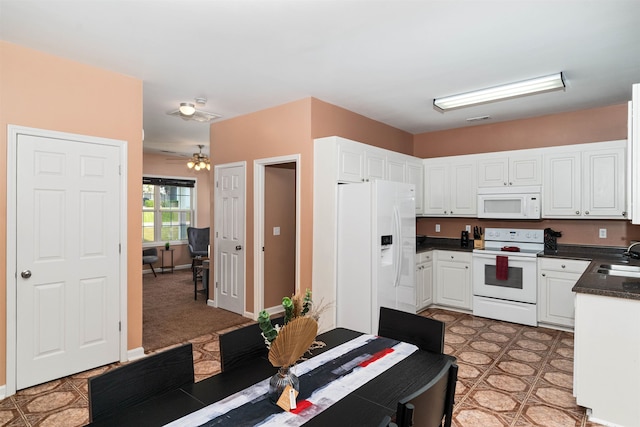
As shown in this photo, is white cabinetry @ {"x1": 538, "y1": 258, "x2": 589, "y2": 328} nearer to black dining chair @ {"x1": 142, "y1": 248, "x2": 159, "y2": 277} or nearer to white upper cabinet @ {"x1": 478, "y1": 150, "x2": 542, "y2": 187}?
white upper cabinet @ {"x1": 478, "y1": 150, "x2": 542, "y2": 187}

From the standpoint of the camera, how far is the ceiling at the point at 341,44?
7.57 ft

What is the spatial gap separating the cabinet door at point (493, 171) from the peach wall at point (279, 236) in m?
2.61

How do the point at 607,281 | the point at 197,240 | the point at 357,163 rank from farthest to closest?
the point at 197,240 < the point at 357,163 < the point at 607,281

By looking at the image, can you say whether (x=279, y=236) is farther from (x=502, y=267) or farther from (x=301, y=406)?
(x=301, y=406)

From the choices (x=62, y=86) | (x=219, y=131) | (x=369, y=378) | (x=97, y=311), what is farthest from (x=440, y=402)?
(x=219, y=131)

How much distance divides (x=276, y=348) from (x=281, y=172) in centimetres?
386

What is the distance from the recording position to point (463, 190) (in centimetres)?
513

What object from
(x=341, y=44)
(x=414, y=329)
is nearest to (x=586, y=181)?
(x=341, y=44)

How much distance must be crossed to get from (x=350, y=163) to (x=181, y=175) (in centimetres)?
585

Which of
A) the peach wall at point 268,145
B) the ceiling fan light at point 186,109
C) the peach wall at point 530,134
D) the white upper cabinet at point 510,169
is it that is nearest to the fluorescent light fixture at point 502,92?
the white upper cabinet at point 510,169

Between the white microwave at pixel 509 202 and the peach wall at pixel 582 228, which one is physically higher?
the white microwave at pixel 509 202

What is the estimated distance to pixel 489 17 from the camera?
241cm

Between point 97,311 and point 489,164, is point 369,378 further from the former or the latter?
point 489,164

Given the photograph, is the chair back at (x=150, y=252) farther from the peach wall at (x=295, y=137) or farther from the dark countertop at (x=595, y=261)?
the dark countertop at (x=595, y=261)
